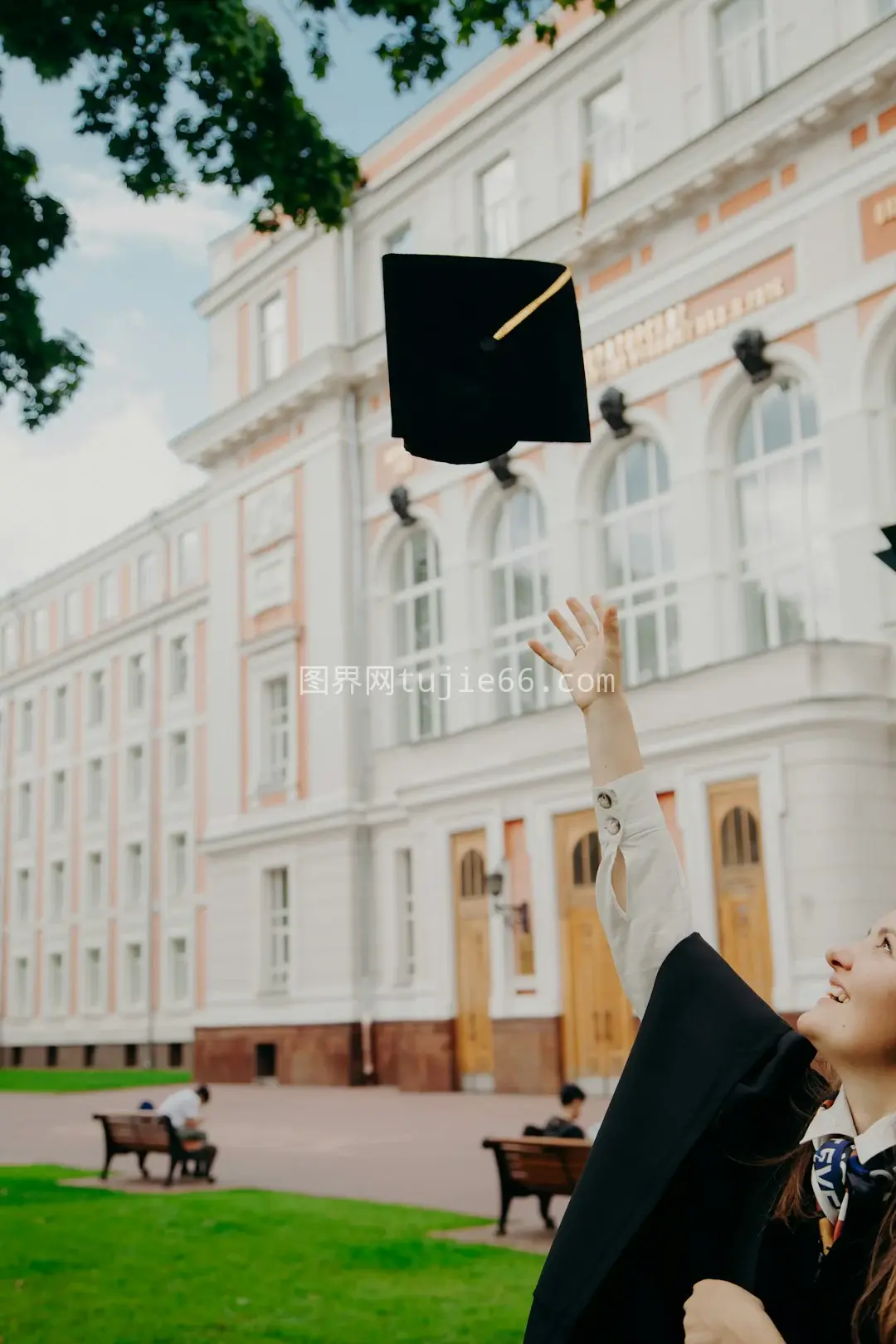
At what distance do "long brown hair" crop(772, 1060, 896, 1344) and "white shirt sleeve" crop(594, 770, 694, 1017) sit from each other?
0.44 meters

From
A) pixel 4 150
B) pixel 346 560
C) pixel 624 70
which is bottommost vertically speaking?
pixel 4 150

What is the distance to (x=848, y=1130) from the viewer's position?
6.77 ft

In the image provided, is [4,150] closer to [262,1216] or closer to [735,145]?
[262,1216]

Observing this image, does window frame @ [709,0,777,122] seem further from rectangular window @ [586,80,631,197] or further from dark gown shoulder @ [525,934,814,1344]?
dark gown shoulder @ [525,934,814,1344]

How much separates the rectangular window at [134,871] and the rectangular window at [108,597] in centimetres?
738

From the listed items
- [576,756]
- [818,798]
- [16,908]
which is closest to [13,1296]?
[818,798]

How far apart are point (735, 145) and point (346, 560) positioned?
34.6 feet

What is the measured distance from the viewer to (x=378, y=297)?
28781 mm

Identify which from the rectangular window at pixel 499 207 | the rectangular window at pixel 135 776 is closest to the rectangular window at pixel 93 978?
the rectangular window at pixel 135 776

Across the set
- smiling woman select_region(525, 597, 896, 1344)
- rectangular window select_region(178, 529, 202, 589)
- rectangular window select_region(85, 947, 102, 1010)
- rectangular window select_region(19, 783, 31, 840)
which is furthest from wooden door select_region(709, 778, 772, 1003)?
rectangular window select_region(19, 783, 31, 840)

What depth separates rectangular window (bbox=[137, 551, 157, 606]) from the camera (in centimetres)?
4400

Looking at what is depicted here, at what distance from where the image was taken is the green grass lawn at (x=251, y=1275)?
6977 millimetres

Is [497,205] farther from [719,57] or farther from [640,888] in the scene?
[640,888]

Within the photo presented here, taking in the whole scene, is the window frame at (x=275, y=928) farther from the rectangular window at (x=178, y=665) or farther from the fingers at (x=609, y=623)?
the fingers at (x=609, y=623)
